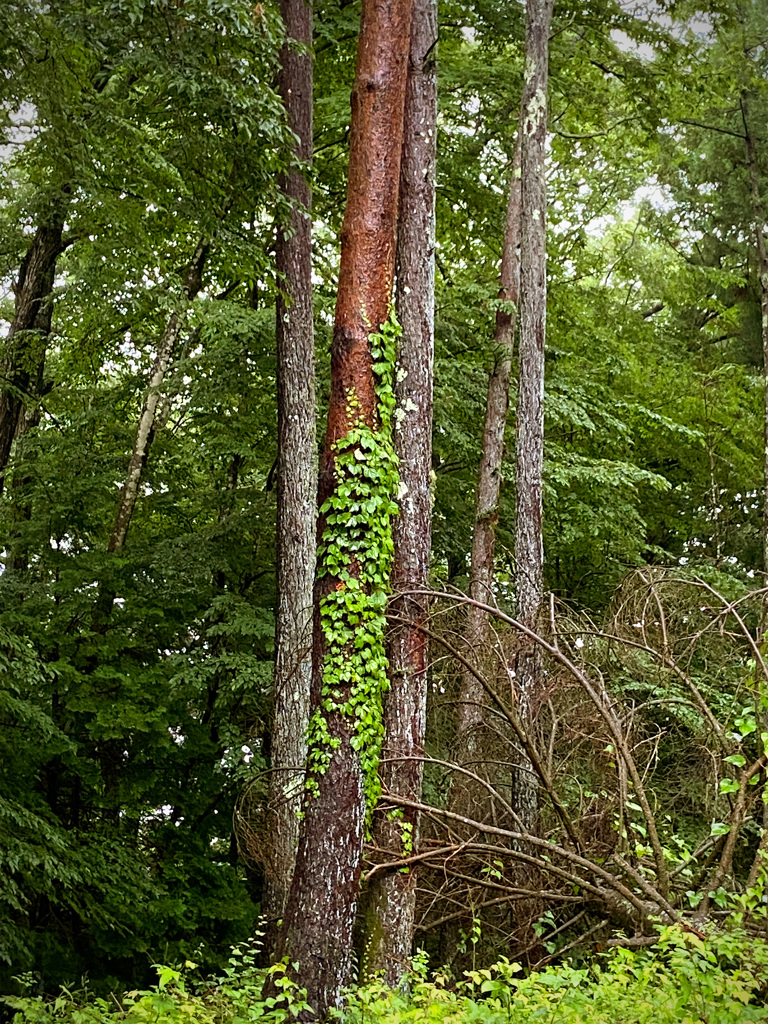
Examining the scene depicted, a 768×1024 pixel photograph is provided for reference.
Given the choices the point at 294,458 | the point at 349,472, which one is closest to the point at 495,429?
the point at 294,458

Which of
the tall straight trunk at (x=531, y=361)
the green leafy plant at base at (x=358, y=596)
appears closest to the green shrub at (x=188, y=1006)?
the green leafy plant at base at (x=358, y=596)

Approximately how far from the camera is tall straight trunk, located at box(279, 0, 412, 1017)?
5.11 meters

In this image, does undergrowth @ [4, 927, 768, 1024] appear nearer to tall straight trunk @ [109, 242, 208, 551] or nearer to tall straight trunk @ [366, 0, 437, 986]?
tall straight trunk @ [366, 0, 437, 986]

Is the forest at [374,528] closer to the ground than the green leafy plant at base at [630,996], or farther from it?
farther from it

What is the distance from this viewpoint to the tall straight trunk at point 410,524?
556 centimetres

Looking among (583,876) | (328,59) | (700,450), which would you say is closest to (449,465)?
(700,450)

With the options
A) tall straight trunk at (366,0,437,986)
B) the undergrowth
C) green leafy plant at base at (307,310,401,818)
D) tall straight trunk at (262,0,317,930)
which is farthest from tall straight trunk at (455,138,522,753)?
the undergrowth

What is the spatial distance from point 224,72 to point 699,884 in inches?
262

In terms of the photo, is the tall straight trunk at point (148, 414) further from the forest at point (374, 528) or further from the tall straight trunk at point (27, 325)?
the tall straight trunk at point (27, 325)

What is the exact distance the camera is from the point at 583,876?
20.1ft

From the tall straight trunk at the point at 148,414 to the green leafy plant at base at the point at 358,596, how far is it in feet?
17.1

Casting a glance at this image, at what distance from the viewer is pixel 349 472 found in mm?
5605

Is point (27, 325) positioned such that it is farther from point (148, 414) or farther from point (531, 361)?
point (531, 361)

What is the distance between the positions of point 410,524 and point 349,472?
2.10 feet
